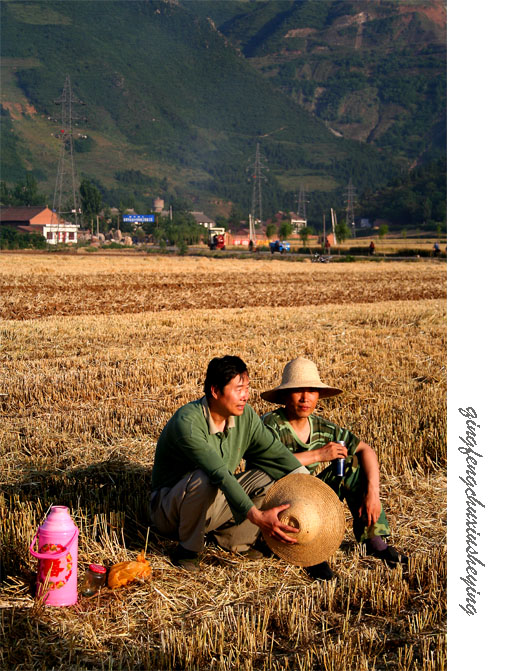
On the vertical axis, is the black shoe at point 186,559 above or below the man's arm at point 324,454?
below

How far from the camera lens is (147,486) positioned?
21.6 feet

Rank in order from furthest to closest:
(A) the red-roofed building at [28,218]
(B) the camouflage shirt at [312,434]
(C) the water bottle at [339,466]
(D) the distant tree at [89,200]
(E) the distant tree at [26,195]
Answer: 1. (E) the distant tree at [26,195]
2. (D) the distant tree at [89,200]
3. (A) the red-roofed building at [28,218]
4. (B) the camouflage shirt at [312,434]
5. (C) the water bottle at [339,466]

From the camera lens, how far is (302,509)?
196 inches

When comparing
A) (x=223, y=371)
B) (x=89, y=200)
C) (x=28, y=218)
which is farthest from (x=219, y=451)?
(x=89, y=200)

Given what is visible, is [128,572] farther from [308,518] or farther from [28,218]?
[28,218]

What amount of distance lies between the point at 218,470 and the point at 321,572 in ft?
2.98

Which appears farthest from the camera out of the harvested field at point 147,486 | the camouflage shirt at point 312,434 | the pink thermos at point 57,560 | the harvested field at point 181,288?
the harvested field at point 181,288

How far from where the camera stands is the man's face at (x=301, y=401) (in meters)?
5.82

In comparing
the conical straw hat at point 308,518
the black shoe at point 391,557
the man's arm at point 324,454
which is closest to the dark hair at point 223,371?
the conical straw hat at point 308,518

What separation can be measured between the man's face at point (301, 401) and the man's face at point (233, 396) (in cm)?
70

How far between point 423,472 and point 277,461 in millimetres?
2070

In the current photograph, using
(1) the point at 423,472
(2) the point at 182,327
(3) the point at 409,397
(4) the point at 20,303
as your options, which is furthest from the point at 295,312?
(1) the point at 423,472

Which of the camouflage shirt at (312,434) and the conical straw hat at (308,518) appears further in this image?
the camouflage shirt at (312,434)

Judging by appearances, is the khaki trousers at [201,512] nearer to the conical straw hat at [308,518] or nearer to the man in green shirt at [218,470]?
the man in green shirt at [218,470]
